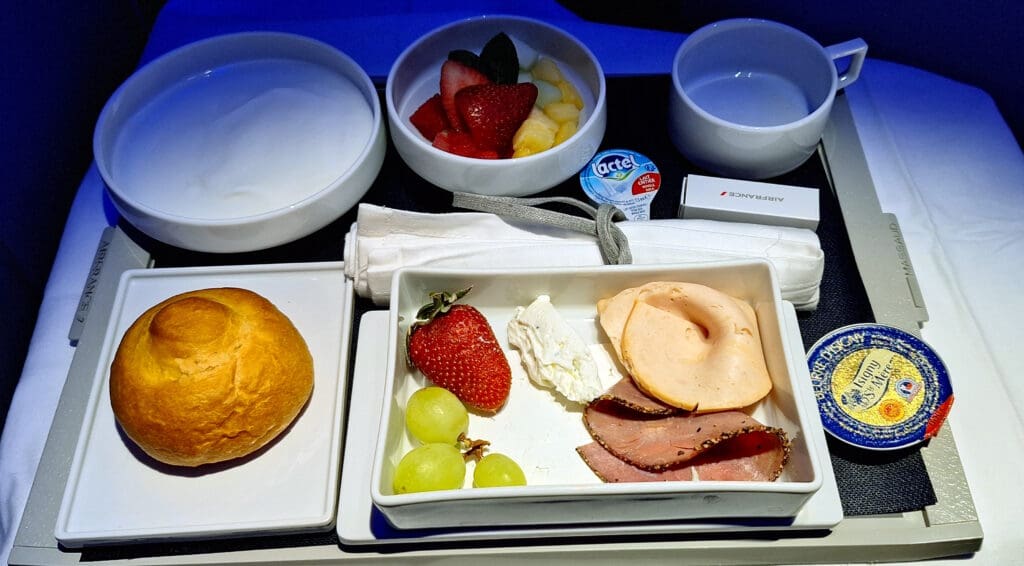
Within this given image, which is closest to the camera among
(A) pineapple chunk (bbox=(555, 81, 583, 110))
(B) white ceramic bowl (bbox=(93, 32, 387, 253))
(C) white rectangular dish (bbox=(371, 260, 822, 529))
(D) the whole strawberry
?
(C) white rectangular dish (bbox=(371, 260, 822, 529))

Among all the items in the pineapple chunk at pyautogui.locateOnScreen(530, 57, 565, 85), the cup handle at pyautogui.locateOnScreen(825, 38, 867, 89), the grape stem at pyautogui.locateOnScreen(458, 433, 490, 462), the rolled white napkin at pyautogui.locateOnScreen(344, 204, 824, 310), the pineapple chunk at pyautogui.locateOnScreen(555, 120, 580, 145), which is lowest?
the grape stem at pyautogui.locateOnScreen(458, 433, 490, 462)

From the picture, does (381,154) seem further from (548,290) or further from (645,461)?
(645,461)

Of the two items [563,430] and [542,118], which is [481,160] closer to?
[542,118]

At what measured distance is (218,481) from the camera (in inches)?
31.3

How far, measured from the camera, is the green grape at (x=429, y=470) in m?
0.72

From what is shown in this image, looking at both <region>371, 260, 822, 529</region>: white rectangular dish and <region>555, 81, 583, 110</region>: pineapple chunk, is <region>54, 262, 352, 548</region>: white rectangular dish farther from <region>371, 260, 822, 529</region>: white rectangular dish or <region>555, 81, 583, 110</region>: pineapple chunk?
<region>555, 81, 583, 110</region>: pineapple chunk

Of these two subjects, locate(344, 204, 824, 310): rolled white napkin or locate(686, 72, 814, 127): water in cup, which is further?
locate(686, 72, 814, 127): water in cup

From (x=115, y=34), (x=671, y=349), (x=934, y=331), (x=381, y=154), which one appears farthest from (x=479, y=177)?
(x=115, y=34)

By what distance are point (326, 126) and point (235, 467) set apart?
1.38 ft

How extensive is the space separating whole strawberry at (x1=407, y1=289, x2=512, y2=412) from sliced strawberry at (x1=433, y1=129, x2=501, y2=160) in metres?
0.19

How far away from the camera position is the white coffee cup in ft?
3.09

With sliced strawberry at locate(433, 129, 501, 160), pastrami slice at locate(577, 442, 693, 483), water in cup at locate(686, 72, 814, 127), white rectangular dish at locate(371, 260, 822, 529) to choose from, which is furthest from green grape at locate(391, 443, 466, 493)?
water in cup at locate(686, 72, 814, 127)

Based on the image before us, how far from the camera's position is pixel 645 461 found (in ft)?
2.47

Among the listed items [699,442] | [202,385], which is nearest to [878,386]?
[699,442]
